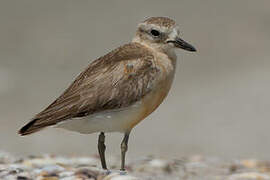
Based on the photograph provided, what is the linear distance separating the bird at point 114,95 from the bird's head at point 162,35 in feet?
0.13

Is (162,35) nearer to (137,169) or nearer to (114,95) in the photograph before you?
(114,95)

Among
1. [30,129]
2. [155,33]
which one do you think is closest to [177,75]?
[155,33]

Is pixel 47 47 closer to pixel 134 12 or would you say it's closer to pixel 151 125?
pixel 134 12

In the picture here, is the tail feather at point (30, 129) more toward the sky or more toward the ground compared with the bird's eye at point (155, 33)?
more toward the ground

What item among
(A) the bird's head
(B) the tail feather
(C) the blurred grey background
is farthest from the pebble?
(C) the blurred grey background

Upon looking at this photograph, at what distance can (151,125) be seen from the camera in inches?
531

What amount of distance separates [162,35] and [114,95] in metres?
1.08

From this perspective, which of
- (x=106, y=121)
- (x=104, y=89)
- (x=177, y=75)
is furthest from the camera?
(x=177, y=75)

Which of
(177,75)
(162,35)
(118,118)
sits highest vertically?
(177,75)


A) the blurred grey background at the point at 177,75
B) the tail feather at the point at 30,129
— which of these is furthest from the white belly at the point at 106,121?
the blurred grey background at the point at 177,75

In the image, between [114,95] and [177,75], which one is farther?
[177,75]

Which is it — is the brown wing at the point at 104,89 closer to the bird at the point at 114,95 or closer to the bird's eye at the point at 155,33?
the bird at the point at 114,95

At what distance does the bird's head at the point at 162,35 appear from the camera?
767cm

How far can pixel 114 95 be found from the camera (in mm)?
7059
